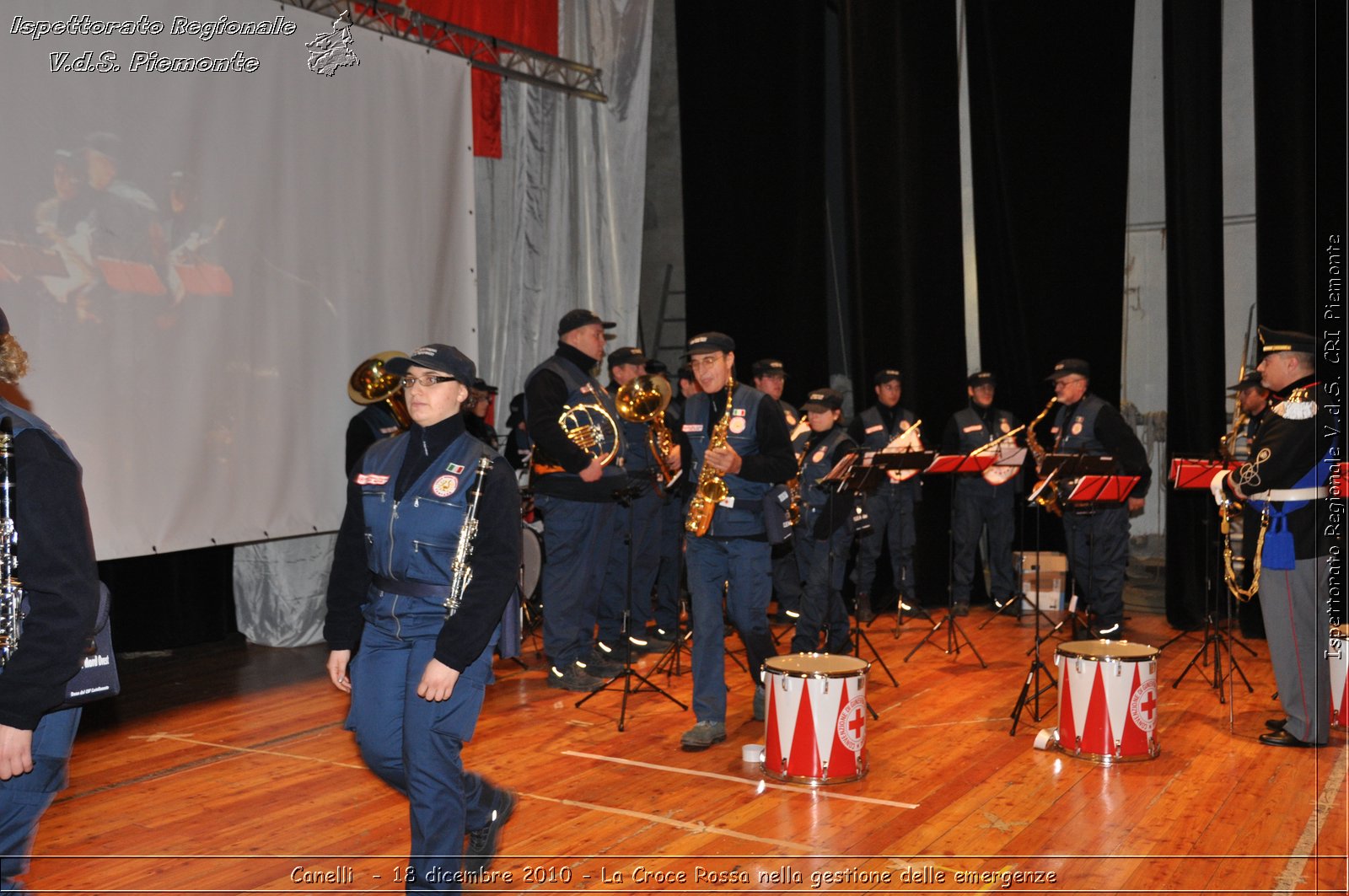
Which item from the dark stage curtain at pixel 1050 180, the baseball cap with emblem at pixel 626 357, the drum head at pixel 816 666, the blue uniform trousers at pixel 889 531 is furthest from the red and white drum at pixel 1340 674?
the baseball cap with emblem at pixel 626 357

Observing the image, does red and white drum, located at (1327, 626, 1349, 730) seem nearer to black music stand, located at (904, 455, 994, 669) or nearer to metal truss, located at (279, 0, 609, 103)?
black music stand, located at (904, 455, 994, 669)

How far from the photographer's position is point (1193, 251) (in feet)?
31.7

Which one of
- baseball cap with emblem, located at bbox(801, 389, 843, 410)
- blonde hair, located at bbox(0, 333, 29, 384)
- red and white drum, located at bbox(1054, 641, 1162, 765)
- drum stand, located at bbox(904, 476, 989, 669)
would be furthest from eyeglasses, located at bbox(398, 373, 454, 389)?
drum stand, located at bbox(904, 476, 989, 669)

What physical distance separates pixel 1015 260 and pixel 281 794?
25.9ft

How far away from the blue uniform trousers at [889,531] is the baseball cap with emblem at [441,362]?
262 inches

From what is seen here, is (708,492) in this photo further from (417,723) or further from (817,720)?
(417,723)

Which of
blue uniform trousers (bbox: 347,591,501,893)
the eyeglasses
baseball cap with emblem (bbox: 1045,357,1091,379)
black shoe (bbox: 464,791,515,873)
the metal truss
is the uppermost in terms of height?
the metal truss


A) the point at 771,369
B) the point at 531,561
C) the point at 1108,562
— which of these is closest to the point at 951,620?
the point at 1108,562

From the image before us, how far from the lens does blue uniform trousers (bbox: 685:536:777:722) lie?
5922 millimetres

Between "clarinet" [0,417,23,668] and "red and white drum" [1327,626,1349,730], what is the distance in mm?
6197

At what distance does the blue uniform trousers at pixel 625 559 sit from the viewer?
8.23 m

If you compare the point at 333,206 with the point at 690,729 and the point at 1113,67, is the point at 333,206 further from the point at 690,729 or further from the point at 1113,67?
the point at 1113,67

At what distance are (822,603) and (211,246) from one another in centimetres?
439

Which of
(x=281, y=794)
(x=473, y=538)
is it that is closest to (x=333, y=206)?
(x=281, y=794)
